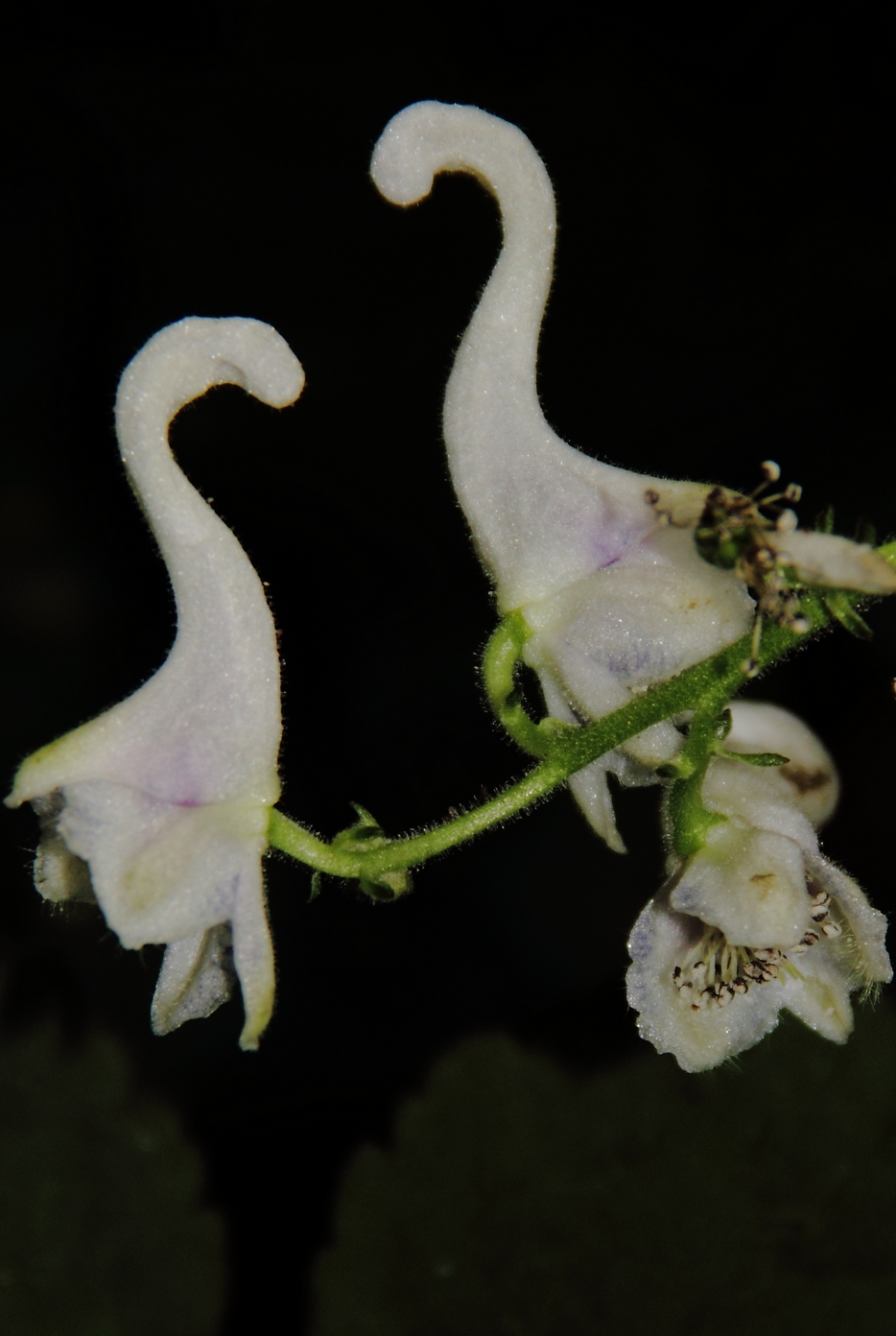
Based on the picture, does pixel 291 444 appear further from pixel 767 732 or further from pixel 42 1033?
pixel 767 732

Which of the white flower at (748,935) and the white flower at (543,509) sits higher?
the white flower at (543,509)

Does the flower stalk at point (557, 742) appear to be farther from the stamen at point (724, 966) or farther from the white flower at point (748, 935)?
the stamen at point (724, 966)

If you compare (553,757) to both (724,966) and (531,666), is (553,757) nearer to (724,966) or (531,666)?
(531,666)

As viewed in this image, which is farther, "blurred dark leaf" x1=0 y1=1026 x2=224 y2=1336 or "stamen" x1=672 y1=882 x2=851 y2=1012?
"blurred dark leaf" x1=0 y1=1026 x2=224 y2=1336

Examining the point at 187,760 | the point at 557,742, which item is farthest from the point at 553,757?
the point at 187,760

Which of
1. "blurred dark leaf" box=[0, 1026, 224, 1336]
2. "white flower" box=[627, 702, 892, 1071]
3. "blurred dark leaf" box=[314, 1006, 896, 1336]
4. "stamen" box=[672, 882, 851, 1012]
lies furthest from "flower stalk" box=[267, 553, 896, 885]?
"blurred dark leaf" box=[0, 1026, 224, 1336]

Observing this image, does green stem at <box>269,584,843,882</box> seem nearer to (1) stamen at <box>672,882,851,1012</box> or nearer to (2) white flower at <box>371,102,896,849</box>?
(2) white flower at <box>371,102,896,849</box>

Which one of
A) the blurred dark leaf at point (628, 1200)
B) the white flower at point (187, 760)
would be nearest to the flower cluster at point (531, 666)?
the white flower at point (187, 760)

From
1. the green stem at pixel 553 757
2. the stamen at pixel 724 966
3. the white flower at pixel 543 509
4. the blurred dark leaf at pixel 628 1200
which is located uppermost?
the white flower at pixel 543 509
